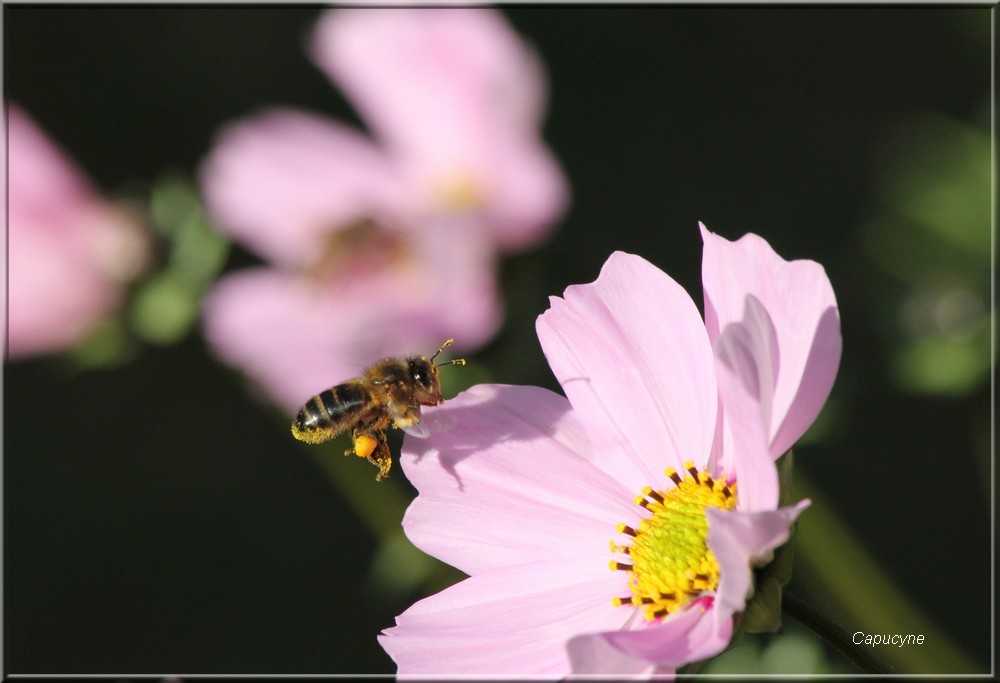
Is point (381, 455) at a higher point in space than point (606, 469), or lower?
higher

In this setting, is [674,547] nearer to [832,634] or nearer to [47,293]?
[832,634]

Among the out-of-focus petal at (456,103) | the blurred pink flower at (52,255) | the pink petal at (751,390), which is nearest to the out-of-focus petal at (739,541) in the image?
the pink petal at (751,390)

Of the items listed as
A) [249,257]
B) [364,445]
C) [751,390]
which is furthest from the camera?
[249,257]

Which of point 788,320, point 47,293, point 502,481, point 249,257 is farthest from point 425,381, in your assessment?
point 249,257

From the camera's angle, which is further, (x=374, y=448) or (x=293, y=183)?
(x=293, y=183)

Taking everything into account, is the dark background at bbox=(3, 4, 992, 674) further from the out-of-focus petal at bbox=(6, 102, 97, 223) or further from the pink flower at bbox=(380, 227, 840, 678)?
the pink flower at bbox=(380, 227, 840, 678)

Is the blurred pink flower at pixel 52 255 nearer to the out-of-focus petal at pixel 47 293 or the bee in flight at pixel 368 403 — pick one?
the out-of-focus petal at pixel 47 293

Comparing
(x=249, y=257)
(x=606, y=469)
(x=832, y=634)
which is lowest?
(x=832, y=634)

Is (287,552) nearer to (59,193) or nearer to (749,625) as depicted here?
(59,193)
